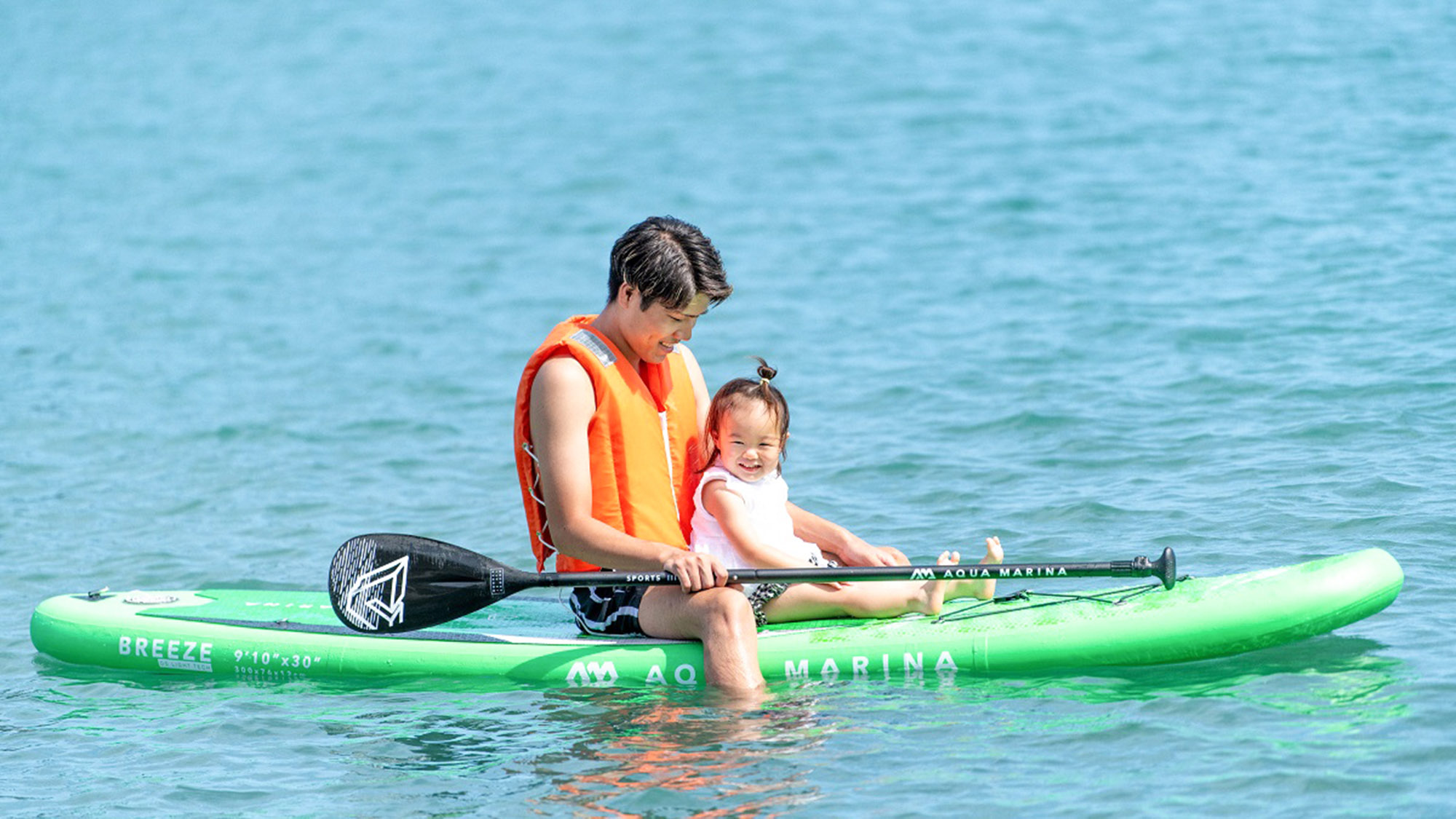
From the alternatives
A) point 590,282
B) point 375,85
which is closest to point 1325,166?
point 590,282

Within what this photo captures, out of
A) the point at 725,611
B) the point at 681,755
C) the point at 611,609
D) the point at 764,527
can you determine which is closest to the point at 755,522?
the point at 764,527

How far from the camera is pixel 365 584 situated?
17.9 feet

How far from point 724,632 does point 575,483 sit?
0.66m

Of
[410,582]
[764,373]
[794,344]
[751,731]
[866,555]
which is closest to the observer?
[751,731]

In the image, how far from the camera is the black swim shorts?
550 centimetres

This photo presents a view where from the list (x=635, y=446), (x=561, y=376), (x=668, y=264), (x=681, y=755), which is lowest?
(x=681, y=755)

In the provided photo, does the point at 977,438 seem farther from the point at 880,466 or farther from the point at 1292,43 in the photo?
the point at 1292,43

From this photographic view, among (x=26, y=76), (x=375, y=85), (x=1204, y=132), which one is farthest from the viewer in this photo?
(x=26, y=76)

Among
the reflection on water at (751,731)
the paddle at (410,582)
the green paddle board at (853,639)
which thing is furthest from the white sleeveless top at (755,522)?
the reflection on water at (751,731)

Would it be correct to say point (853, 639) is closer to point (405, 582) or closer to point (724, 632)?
point (724, 632)

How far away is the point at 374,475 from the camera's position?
927 centimetres

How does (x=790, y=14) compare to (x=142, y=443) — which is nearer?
(x=142, y=443)

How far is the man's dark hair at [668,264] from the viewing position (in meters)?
5.02

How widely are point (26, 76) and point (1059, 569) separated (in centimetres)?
2216
